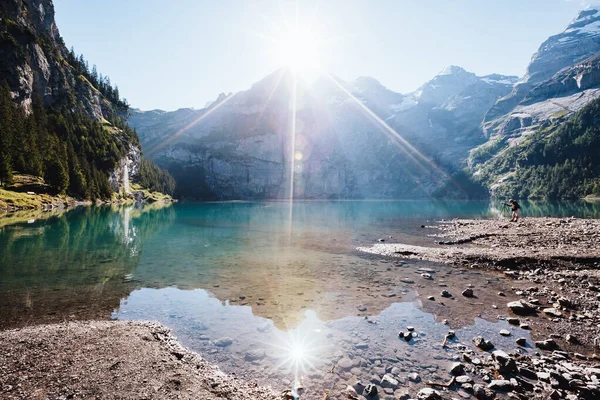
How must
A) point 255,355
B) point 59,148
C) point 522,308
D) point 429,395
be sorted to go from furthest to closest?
point 59,148 < point 522,308 < point 255,355 < point 429,395

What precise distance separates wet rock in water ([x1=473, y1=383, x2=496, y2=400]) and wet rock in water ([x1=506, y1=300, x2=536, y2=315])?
281 inches

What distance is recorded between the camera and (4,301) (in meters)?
13.7

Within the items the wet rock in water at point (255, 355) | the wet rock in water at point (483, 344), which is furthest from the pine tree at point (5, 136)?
the wet rock in water at point (483, 344)

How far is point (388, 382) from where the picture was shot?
814 centimetres

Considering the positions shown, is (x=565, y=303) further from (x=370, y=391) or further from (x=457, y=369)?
(x=370, y=391)

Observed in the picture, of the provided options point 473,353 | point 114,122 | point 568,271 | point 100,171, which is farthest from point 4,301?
point 114,122

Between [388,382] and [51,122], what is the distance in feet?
455

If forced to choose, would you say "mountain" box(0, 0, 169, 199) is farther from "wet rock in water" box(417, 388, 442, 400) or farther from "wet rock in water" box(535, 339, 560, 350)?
"wet rock in water" box(535, 339, 560, 350)

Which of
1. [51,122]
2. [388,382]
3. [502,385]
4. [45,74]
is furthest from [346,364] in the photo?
[45,74]

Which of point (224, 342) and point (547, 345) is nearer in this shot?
point (547, 345)

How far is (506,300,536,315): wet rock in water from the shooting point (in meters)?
12.9

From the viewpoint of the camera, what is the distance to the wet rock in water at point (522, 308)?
12.9 metres

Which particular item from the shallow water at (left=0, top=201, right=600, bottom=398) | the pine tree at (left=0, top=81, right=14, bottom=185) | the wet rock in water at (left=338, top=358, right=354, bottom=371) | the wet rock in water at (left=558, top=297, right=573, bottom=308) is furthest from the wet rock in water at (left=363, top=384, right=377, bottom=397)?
the pine tree at (left=0, top=81, right=14, bottom=185)

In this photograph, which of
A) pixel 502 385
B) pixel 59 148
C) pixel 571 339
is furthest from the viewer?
pixel 59 148
